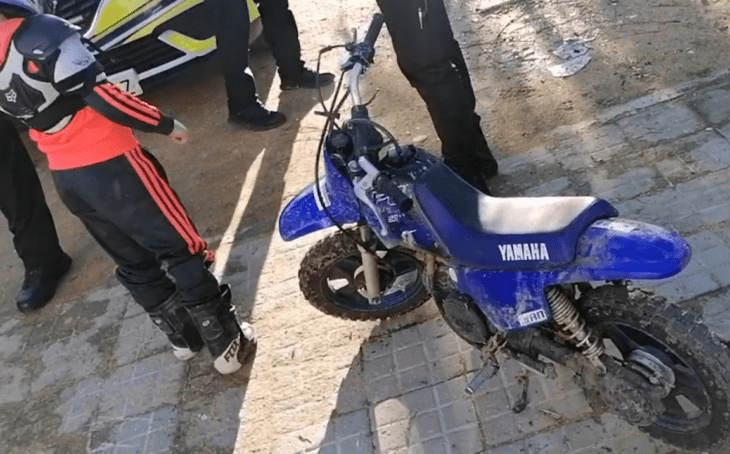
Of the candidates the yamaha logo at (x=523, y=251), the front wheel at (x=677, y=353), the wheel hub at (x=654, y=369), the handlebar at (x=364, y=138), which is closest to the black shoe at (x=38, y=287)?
the handlebar at (x=364, y=138)

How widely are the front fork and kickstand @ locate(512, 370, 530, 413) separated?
2.31 ft

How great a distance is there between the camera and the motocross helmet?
109 inches

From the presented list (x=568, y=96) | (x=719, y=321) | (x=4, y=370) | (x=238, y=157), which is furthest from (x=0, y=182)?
(x=719, y=321)

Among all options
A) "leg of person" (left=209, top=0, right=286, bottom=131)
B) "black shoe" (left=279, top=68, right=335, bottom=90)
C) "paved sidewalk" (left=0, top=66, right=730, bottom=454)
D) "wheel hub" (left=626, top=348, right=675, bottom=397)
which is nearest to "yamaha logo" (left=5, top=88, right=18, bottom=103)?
"paved sidewalk" (left=0, top=66, right=730, bottom=454)

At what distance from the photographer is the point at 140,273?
11.2 ft

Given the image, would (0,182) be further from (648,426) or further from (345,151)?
(648,426)

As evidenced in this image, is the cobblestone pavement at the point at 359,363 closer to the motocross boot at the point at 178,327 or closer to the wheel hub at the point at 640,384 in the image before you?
the motocross boot at the point at 178,327

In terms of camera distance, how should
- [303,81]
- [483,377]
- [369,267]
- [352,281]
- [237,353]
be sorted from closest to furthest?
[483,377] → [369,267] → [352,281] → [237,353] → [303,81]

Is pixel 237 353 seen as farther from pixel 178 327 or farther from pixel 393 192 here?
pixel 393 192

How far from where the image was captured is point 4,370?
3984mm

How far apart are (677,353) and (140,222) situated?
2119mm

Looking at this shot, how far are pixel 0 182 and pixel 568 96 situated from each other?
3392 mm

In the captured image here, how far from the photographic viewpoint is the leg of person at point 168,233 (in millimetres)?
3000

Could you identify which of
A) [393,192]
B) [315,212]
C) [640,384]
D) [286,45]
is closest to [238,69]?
[286,45]
